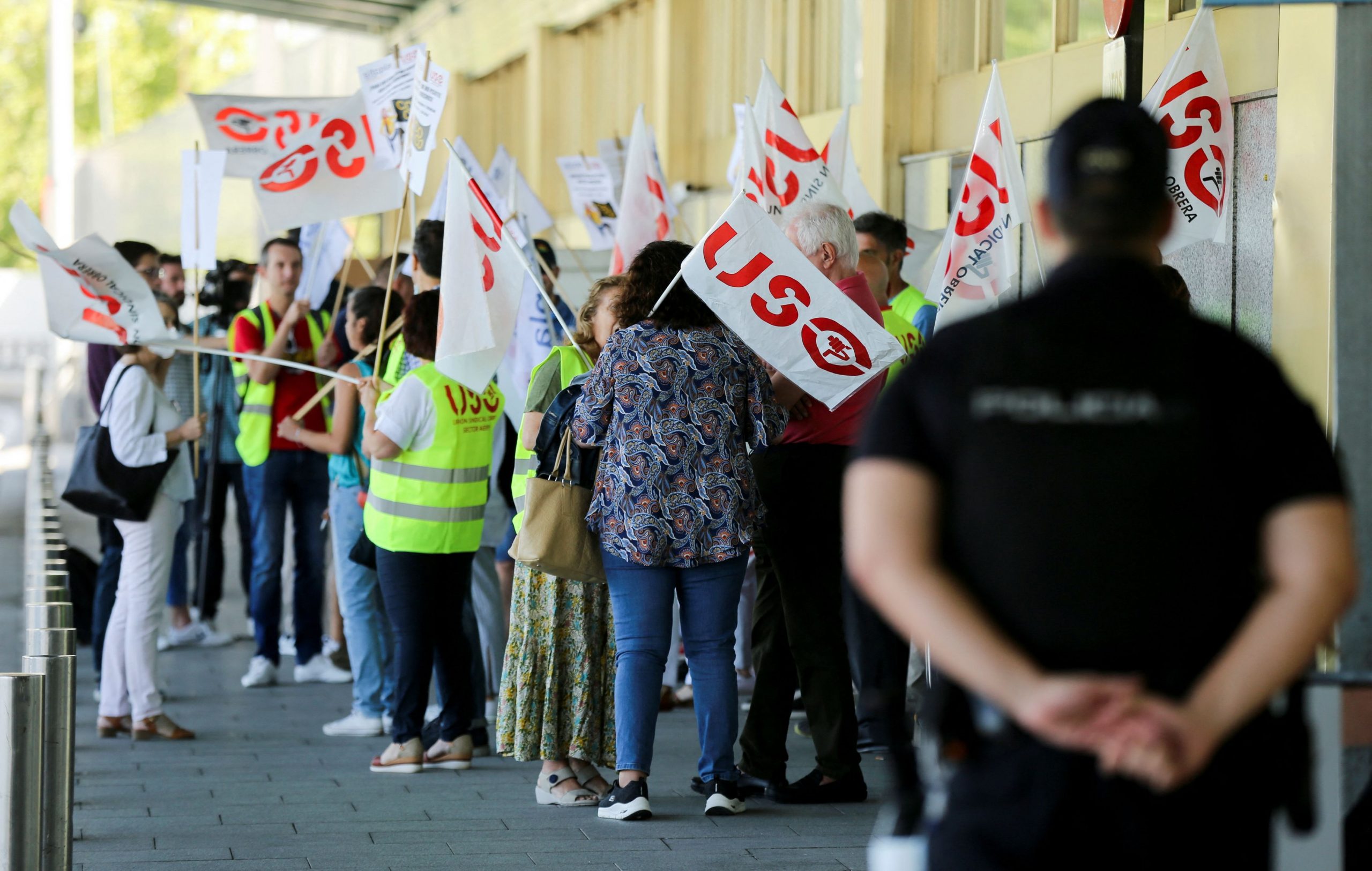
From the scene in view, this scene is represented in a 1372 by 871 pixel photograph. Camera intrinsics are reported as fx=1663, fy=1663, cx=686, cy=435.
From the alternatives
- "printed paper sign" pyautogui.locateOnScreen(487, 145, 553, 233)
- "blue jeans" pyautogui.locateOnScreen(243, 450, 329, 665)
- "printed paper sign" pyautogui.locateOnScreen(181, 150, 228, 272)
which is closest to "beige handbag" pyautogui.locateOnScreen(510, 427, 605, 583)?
"blue jeans" pyautogui.locateOnScreen(243, 450, 329, 665)

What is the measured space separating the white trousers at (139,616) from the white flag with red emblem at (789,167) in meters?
3.07

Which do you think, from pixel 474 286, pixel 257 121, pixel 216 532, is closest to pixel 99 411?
pixel 257 121

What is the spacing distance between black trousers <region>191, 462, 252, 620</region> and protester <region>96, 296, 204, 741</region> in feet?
8.56

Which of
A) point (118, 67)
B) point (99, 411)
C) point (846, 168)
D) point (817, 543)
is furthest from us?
point (118, 67)

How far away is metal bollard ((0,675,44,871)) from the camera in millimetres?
4105

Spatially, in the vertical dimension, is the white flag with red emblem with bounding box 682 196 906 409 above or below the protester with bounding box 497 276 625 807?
above

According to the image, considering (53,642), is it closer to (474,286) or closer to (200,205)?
(474,286)

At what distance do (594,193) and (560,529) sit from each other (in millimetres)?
5284

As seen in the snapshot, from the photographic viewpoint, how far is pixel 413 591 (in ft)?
20.7

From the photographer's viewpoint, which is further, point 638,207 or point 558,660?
point 638,207

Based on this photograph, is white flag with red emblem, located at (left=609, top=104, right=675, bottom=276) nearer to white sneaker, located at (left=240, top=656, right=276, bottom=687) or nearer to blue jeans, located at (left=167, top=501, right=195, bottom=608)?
white sneaker, located at (left=240, top=656, right=276, bottom=687)

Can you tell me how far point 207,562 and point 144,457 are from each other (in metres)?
3.30

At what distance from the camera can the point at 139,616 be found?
7.14 m

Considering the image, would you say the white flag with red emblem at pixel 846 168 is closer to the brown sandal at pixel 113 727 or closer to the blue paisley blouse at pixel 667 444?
the blue paisley blouse at pixel 667 444
